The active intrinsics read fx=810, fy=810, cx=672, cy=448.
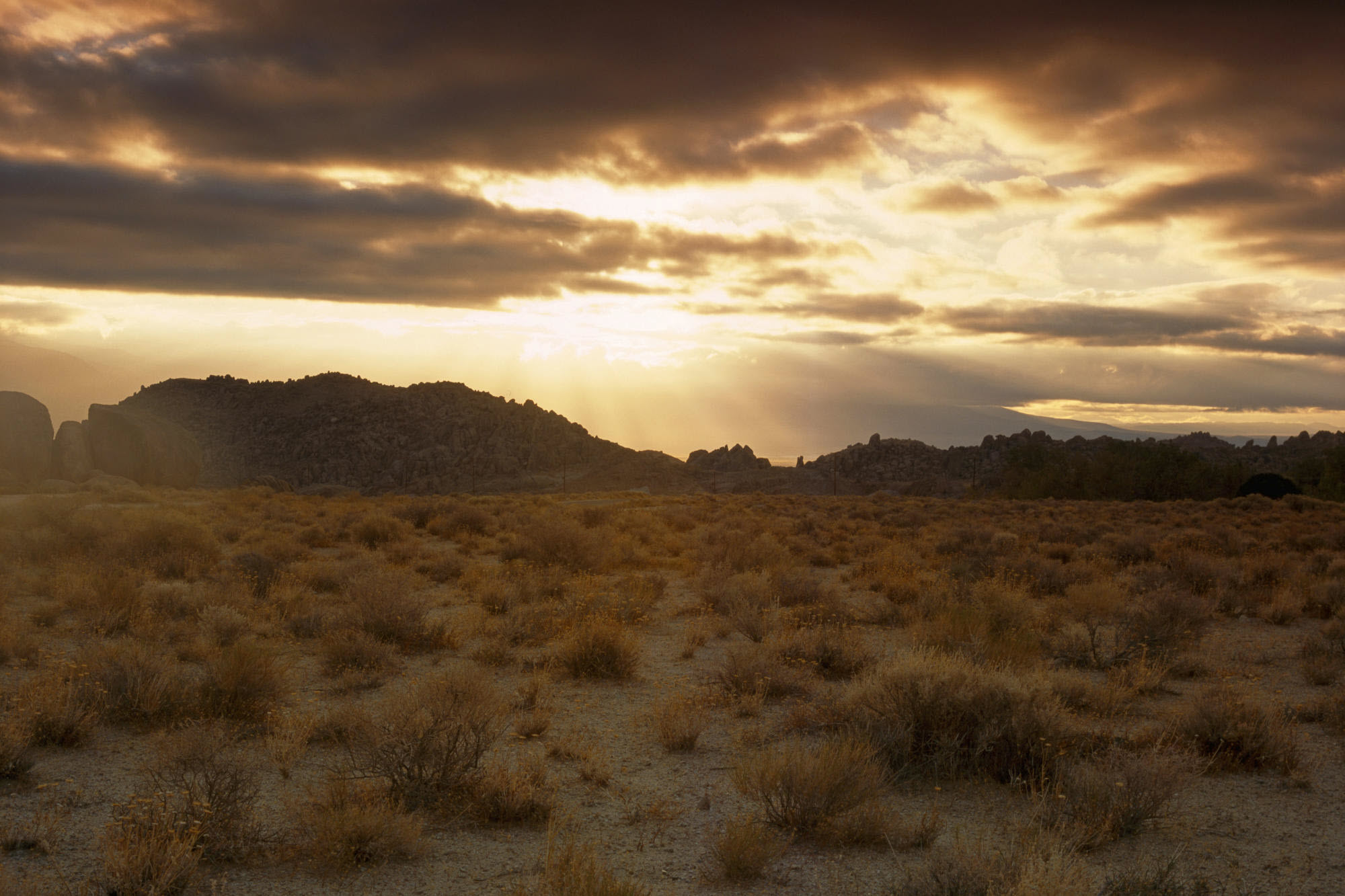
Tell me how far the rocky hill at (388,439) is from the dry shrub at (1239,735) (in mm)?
87916

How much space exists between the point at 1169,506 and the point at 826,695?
135ft

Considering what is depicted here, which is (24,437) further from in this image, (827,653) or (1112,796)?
(1112,796)

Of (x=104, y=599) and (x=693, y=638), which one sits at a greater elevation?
(x=104, y=599)

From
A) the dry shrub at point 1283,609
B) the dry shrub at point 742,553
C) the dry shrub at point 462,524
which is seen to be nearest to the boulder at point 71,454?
the dry shrub at point 462,524

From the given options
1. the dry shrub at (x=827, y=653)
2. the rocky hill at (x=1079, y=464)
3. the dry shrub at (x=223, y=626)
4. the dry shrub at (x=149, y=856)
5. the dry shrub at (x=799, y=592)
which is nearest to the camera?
the dry shrub at (x=149, y=856)

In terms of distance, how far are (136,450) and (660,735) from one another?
2378 inches

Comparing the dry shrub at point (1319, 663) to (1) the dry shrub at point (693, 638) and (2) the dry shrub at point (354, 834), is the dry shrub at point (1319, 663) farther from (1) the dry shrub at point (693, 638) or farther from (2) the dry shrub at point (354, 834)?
(2) the dry shrub at point (354, 834)

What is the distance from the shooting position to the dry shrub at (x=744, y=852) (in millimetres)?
4973

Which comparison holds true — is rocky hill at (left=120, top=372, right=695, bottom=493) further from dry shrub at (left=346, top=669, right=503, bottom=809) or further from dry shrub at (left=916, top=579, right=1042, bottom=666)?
dry shrub at (left=346, top=669, right=503, bottom=809)

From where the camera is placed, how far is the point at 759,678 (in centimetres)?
869

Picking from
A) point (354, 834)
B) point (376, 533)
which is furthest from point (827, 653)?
point (376, 533)

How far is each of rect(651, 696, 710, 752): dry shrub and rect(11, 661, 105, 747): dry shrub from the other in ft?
16.2

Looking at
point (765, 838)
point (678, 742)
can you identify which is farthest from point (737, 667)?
point (765, 838)

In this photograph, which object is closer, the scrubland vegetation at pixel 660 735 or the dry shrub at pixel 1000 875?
the dry shrub at pixel 1000 875
